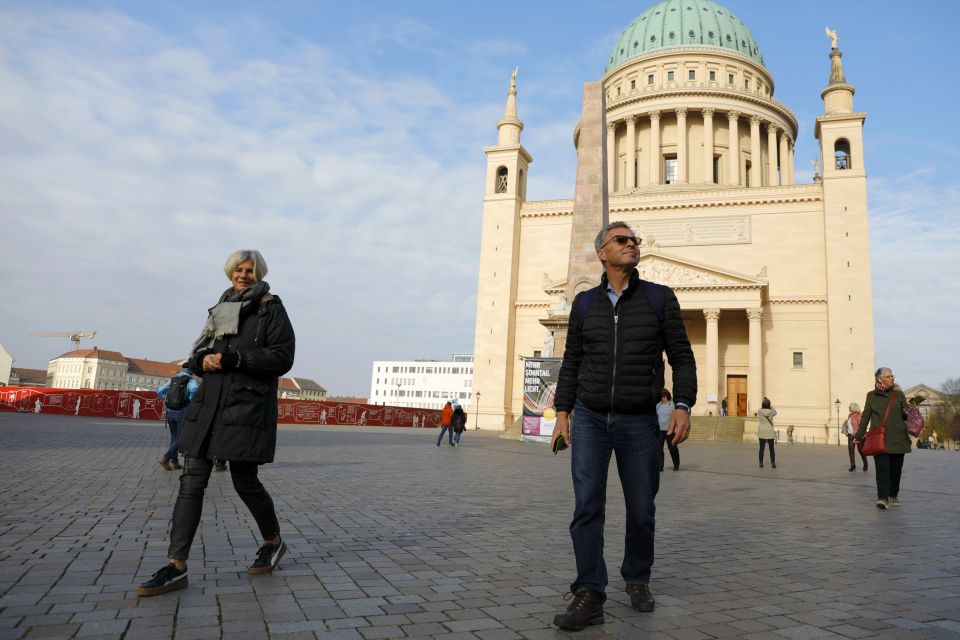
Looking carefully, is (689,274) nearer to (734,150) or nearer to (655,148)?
(734,150)

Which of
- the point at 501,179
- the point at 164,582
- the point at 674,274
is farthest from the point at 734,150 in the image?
the point at 164,582

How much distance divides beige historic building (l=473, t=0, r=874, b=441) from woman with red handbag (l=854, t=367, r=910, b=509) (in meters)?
24.2

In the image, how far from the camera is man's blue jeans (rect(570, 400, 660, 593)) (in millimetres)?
3861

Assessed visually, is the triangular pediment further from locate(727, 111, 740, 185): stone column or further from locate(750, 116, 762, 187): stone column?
locate(750, 116, 762, 187): stone column

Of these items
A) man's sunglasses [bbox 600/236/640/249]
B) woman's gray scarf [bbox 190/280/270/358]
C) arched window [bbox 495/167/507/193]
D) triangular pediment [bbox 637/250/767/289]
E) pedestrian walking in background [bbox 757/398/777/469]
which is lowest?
pedestrian walking in background [bbox 757/398/777/469]

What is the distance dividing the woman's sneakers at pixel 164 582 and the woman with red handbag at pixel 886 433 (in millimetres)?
8376

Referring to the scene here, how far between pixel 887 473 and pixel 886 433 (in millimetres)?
516

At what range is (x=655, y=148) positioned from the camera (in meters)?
58.5

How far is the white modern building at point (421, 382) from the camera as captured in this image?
136m

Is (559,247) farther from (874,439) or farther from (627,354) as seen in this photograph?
(627,354)

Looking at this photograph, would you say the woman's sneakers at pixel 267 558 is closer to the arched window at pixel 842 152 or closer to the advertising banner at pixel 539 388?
the advertising banner at pixel 539 388


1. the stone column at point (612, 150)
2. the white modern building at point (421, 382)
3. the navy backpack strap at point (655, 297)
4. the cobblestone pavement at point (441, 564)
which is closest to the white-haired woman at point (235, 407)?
the cobblestone pavement at point (441, 564)

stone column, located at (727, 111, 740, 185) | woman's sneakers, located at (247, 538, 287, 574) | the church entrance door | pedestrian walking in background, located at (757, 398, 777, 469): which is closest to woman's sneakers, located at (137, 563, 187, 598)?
woman's sneakers, located at (247, 538, 287, 574)

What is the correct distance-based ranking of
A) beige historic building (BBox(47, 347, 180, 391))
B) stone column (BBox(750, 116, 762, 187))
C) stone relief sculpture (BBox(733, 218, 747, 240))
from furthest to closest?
beige historic building (BBox(47, 347, 180, 391)) < stone column (BBox(750, 116, 762, 187)) < stone relief sculpture (BBox(733, 218, 747, 240))
